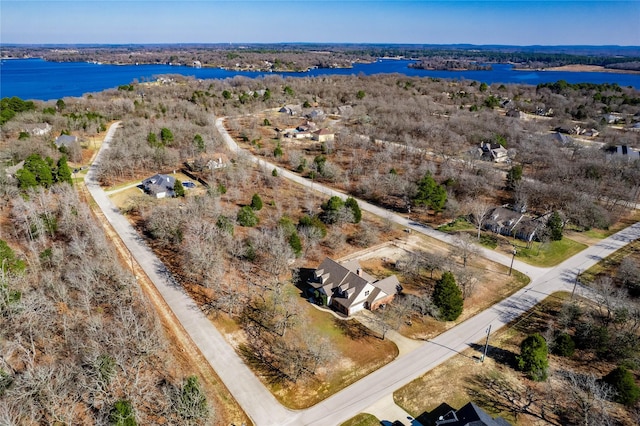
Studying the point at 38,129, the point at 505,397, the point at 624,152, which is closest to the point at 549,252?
the point at 505,397

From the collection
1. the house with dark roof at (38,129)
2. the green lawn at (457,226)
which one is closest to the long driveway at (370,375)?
the green lawn at (457,226)

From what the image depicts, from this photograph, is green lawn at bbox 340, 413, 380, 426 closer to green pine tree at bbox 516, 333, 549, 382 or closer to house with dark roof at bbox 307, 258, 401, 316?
house with dark roof at bbox 307, 258, 401, 316

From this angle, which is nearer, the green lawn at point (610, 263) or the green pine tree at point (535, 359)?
the green pine tree at point (535, 359)

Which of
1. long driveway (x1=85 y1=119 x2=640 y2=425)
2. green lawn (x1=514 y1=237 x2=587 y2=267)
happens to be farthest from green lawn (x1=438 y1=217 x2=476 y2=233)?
green lawn (x1=514 y1=237 x2=587 y2=267)

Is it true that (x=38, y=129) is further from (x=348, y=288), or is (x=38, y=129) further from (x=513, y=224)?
(x=513, y=224)

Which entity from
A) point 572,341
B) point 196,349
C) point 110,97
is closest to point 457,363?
point 572,341

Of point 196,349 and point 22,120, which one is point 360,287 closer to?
point 196,349

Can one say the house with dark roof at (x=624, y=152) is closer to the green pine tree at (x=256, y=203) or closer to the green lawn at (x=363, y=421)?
the green pine tree at (x=256, y=203)
